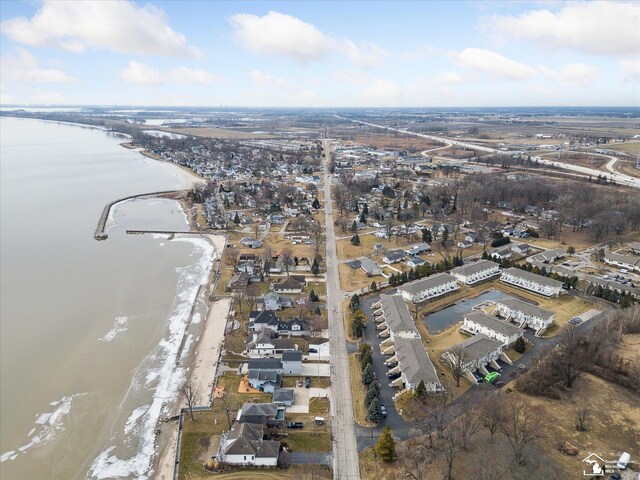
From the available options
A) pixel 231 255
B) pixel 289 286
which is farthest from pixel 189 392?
pixel 231 255

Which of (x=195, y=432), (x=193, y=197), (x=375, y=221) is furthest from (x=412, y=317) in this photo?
(x=193, y=197)

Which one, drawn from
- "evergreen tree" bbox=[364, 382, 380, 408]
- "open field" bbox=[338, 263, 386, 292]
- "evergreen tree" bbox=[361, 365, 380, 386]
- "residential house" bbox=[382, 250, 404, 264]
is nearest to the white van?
"evergreen tree" bbox=[364, 382, 380, 408]

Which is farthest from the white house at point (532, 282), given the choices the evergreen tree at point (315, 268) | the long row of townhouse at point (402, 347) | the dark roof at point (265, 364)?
the dark roof at point (265, 364)

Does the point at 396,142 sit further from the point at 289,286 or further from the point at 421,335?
the point at 421,335

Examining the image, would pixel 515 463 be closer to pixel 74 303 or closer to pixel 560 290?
pixel 560 290

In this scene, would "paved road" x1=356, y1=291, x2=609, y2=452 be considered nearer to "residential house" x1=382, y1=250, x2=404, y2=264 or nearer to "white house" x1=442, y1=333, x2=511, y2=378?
"white house" x1=442, y1=333, x2=511, y2=378

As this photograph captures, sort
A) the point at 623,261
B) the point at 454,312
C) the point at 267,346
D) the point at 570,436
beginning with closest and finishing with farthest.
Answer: the point at 570,436, the point at 267,346, the point at 454,312, the point at 623,261

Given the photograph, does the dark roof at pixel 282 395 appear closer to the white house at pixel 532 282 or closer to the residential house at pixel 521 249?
the white house at pixel 532 282
